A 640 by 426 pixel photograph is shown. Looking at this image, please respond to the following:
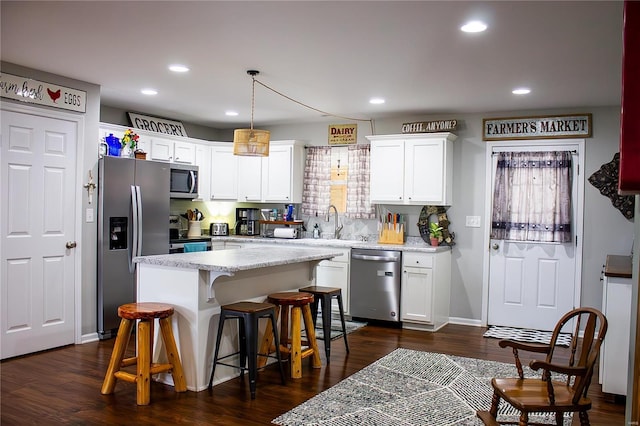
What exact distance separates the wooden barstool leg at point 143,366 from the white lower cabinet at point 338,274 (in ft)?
9.72

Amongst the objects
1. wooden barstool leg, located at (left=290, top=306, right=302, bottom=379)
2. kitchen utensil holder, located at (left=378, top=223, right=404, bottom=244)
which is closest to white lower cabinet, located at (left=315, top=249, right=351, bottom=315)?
kitchen utensil holder, located at (left=378, top=223, right=404, bottom=244)

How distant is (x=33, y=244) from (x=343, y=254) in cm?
315

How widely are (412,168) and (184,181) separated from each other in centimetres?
267

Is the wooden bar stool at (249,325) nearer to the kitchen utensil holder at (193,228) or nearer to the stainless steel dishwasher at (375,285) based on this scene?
the stainless steel dishwasher at (375,285)

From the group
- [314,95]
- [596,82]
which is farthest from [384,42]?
[596,82]

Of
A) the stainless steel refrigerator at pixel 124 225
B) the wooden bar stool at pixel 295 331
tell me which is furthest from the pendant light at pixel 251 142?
the stainless steel refrigerator at pixel 124 225

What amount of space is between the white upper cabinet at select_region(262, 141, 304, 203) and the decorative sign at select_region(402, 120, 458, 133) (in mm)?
1494

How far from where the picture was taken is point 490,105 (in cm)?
569

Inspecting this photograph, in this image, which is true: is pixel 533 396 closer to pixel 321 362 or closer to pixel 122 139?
pixel 321 362

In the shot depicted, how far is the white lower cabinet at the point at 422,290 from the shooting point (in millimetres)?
5738

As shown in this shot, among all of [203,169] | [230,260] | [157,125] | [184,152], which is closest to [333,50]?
[230,260]

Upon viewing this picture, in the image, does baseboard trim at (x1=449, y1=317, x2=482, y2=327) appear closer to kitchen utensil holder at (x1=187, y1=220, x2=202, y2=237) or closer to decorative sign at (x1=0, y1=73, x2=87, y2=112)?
kitchen utensil holder at (x1=187, y1=220, x2=202, y2=237)

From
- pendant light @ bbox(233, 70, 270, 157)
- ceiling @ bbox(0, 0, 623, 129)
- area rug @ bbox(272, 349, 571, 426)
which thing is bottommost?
area rug @ bbox(272, 349, 571, 426)

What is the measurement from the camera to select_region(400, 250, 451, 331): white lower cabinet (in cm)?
574
